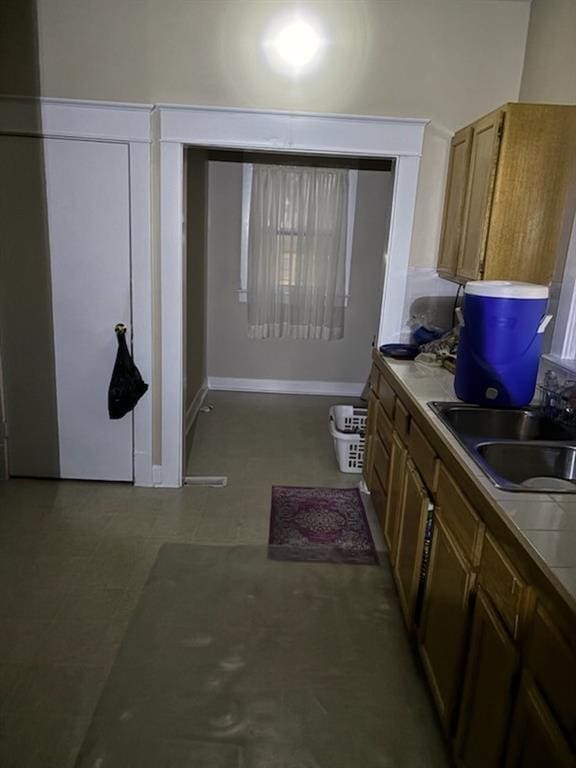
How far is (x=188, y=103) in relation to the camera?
9.89ft

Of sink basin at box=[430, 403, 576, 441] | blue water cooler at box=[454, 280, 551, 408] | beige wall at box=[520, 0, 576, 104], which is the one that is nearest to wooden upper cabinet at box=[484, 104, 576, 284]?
beige wall at box=[520, 0, 576, 104]

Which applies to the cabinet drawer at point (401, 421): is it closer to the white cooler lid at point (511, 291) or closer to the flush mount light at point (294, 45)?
the white cooler lid at point (511, 291)

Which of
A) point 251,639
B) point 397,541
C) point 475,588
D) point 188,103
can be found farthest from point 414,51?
point 251,639

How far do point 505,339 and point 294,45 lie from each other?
6.22ft

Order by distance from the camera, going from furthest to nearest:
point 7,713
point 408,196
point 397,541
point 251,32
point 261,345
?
point 261,345, point 408,196, point 251,32, point 397,541, point 7,713

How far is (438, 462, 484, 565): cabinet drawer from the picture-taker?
1.53 meters

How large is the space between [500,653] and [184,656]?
1.24 meters

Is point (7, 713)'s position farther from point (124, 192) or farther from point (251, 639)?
point (124, 192)

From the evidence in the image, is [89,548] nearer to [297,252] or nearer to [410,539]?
[410,539]

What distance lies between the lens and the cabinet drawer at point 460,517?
153 centimetres

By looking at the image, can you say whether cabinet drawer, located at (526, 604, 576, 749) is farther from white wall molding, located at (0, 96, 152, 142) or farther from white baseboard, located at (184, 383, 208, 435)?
white baseboard, located at (184, 383, 208, 435)

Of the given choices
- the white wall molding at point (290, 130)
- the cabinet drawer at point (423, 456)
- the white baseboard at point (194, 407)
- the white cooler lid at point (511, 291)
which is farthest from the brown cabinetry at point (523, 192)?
the white baseboard at point (194, 407)

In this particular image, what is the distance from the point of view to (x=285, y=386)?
5.69 m

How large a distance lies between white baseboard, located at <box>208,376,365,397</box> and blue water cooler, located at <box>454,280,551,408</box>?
3.43 m
